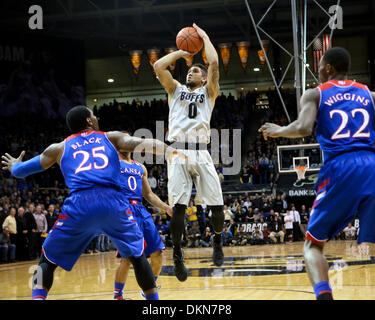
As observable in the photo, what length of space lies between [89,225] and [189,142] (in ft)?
7.25

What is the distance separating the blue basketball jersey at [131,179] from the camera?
24.0 ft

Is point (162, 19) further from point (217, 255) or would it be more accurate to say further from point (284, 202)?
point (217, 255)

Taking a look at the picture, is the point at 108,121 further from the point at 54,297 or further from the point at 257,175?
the point at 54,297

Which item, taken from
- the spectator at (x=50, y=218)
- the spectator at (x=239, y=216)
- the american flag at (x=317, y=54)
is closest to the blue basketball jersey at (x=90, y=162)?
the spectator at (x=50, y=218)

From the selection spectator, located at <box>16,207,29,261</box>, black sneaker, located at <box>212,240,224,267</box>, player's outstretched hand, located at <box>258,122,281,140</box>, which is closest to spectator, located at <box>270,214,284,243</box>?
spectator, located at <box>16,207,29,261</box>

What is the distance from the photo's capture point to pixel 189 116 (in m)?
6.99

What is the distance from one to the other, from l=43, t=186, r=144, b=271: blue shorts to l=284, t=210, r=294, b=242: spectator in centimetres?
1588

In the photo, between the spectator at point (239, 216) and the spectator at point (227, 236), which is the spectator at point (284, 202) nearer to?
the spectator at point (239, 216)

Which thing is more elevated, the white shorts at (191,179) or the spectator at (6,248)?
the white shorts at (191,179)

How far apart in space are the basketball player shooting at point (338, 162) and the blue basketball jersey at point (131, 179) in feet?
9.76

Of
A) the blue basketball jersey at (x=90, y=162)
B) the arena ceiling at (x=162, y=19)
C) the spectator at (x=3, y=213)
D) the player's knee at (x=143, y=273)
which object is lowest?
the player's knee at (x=143, y=273)

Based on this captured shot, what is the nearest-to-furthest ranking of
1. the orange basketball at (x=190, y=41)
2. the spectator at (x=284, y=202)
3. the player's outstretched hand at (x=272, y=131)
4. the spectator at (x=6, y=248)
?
the player's outstretched hand at (x=272, y=131)
the orange basketball at (x=190, y=41)
the spectator at (x=6, y=248)
the spectator at (x=284, y=202)

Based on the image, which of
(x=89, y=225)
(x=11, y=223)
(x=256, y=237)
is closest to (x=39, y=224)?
(x=11, y=223)

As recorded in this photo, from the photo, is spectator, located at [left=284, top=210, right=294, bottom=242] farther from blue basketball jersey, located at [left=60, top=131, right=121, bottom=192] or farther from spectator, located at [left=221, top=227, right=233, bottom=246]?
blue basketball jersey, located at [left=60, top=131, right=121, bottom=192]
